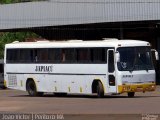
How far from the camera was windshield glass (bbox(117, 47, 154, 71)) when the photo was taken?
34.4 meters

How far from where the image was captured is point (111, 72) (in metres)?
34.6

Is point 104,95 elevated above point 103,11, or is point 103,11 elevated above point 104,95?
point 103,11

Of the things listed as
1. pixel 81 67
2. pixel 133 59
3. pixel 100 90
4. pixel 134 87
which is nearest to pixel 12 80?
pixel 81 67

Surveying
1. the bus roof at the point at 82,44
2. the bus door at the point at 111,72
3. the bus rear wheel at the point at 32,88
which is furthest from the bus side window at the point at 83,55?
the bus rear wheel at the point at 32,88

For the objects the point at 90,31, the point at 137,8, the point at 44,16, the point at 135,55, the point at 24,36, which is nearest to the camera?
the point at 135,55

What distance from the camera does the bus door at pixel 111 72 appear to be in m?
34.5

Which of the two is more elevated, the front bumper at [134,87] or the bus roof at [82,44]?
the bus roof at [82,44]

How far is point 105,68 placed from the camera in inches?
1373

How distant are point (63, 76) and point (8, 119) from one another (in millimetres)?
16110

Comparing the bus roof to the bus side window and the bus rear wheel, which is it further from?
the bus rear wheel

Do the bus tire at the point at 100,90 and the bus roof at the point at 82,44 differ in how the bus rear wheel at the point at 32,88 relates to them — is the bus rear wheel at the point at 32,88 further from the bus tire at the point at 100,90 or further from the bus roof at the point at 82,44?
the bus tire at the point at 100,90

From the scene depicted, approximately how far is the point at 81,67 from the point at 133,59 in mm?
3111

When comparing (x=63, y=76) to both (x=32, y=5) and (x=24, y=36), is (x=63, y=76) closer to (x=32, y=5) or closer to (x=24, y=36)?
(x=32, y=5)

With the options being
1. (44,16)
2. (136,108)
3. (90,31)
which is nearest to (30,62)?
(136,108)
